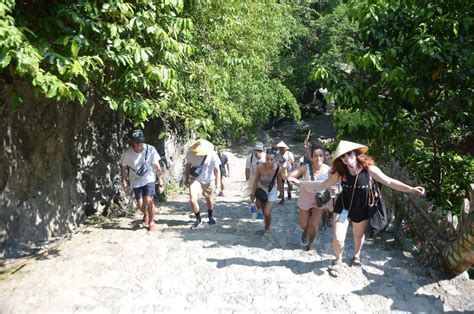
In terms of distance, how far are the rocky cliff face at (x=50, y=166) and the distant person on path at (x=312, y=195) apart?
369 cm

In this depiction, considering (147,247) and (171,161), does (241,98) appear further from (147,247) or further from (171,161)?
(147,247)

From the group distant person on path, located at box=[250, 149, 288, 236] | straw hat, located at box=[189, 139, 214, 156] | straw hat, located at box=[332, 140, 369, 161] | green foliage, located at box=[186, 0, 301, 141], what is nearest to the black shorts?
straw hat, located at box=[332, 140, 369, 161]

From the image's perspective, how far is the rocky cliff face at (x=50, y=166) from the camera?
5770mm

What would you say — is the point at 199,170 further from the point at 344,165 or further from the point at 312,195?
the point at 344,165

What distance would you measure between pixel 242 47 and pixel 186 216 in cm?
485

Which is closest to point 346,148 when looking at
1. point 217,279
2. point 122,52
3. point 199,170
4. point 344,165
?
point 344,165

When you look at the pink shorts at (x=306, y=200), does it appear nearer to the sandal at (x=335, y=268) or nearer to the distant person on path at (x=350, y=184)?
the distant person on path at (x=350, y=184)

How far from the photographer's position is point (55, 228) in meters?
6.75

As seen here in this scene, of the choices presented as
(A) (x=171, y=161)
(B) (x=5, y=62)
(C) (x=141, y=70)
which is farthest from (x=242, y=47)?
(B) (x=5, y=62)

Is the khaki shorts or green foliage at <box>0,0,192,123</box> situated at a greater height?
green foliage at <box>0,0,192,123</box>

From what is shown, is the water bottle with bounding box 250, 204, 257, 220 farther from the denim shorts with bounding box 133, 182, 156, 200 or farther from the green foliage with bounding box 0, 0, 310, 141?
the denim shorts with bounding box 133, 182, 156, 200

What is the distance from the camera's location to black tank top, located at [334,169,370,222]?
503 cm

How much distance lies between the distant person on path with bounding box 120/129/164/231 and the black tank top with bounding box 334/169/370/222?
3.26m

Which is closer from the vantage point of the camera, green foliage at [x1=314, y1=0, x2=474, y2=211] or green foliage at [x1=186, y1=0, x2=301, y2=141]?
green foliage at [x1=314, y1=0, x2=474, y2=211]
